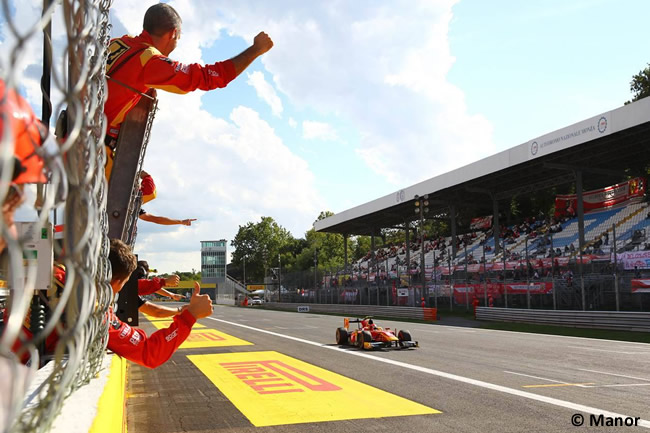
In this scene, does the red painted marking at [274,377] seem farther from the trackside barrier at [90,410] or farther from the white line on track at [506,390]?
the trackside barrier at [90,410]

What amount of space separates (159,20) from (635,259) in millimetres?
23074

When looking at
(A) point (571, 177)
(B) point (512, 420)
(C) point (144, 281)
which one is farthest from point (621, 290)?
(C) point (144, 281)

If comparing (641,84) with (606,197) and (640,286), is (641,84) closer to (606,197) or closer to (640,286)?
(606,197)

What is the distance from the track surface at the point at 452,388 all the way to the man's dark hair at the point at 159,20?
431 cm

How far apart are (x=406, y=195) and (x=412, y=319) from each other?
12812mm

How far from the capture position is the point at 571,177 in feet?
112

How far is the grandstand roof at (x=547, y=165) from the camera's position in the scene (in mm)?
24891

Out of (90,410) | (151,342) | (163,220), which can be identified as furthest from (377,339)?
(90,410)

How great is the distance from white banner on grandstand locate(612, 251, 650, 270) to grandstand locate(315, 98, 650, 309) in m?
0.49

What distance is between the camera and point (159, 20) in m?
3.08

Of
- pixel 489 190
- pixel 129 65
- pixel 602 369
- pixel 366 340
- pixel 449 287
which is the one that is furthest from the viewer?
pixel 489 190

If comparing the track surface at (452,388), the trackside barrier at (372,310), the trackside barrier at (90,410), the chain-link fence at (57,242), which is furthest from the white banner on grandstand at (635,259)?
the chain-link fence at (57,242)

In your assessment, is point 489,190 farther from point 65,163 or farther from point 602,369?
point 65,163

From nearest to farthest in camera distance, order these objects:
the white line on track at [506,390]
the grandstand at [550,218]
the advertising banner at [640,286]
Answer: the white line on track at [506,390] → the advertising banner at [640,286] → the grandstand at [550,218]
